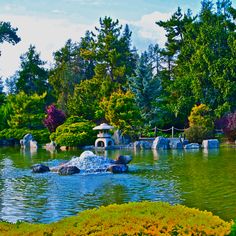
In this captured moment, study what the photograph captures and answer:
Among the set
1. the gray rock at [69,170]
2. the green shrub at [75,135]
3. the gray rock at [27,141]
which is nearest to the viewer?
the gray rock at [69,170]

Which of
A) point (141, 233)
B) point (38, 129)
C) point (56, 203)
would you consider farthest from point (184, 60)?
point (141, 233)

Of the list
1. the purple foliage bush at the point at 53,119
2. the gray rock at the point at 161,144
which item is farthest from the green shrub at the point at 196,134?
the purple foliage bush at the point at 53,119

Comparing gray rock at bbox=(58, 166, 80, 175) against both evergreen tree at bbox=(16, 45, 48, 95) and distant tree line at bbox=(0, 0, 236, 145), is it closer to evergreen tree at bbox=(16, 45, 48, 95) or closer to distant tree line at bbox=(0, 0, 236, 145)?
distant tree line at bbox=(0, 0, 236, 145)

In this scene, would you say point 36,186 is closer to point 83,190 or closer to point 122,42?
point 83,190

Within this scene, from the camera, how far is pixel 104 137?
92.8 feet

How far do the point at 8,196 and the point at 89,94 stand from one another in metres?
26.5

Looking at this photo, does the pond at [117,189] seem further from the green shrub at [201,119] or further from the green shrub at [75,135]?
the green shrub at [201,119]

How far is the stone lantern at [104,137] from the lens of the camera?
28141 millimetres

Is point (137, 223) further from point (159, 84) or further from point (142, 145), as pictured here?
point (159, 84)

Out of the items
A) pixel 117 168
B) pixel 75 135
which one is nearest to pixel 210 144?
pixel 75 135

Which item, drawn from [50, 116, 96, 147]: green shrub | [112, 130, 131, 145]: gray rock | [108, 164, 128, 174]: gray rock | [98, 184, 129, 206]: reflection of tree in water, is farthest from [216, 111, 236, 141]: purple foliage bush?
[98, 184, 129, 206]: reflection of tree in water

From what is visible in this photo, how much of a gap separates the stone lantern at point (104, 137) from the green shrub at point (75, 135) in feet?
3.08

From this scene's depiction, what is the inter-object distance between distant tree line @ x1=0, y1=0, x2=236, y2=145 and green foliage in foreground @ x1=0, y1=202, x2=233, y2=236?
25.2 m

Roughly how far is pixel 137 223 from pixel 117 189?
7.71 metres
